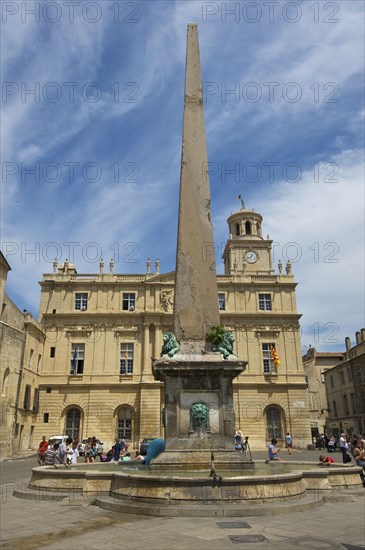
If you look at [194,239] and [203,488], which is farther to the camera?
[194,239]

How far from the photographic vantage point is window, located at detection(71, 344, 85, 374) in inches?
1346

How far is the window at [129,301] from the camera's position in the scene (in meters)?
35.9

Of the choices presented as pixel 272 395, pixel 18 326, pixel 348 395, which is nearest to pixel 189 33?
pixel 18 326

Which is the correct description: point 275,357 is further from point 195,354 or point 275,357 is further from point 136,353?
point 195,354

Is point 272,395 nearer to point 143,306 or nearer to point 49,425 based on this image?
point 143,306

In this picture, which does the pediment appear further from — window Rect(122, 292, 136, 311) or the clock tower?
the clock tower

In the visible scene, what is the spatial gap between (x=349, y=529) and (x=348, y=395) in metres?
37.5

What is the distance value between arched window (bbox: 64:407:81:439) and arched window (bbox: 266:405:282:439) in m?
14.0

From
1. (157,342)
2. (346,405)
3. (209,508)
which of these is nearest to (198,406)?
(209,508)

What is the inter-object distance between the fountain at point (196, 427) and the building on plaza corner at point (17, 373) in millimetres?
17891

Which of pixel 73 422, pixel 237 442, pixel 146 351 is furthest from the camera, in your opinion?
pixel 146 351

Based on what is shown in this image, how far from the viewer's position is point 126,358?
3447 centimetres

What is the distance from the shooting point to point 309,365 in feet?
165

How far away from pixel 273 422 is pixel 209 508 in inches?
1157
